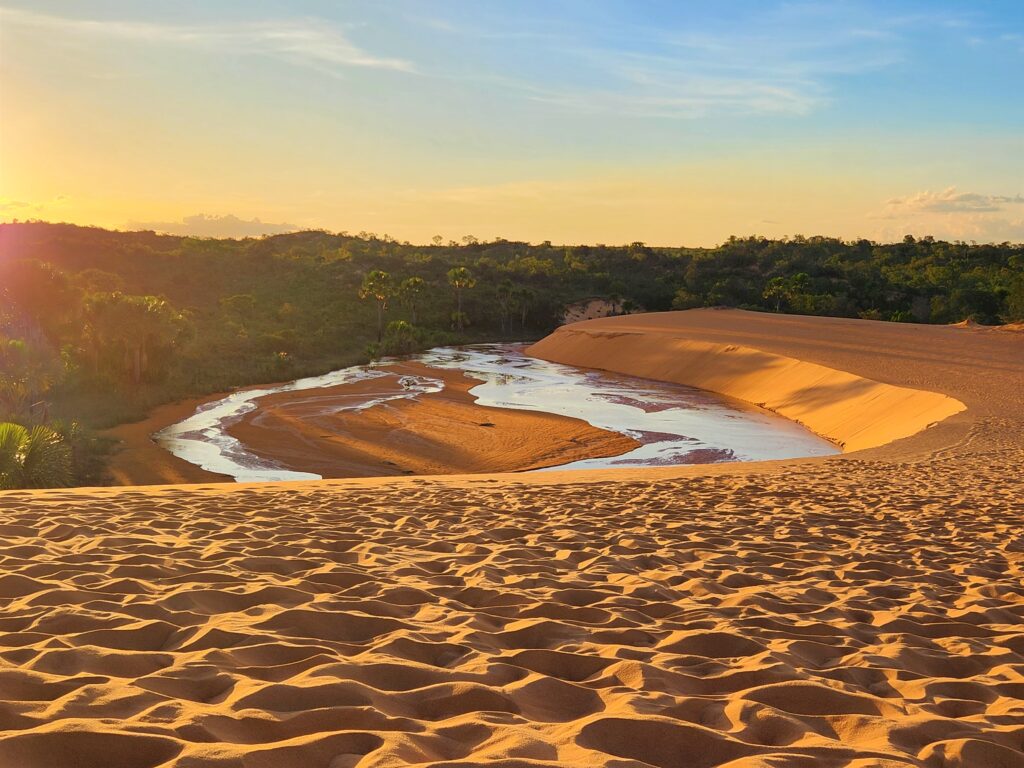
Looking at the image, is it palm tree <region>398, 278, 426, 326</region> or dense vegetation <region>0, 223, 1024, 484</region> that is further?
palm tree <region>398, 278, 426, 326</region>

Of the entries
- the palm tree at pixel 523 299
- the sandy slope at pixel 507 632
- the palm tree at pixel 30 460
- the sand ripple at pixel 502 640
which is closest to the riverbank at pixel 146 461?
the palm tree at pixel 30 460

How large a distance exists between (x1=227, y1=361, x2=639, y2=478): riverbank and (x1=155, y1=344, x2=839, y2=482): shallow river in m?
0.71

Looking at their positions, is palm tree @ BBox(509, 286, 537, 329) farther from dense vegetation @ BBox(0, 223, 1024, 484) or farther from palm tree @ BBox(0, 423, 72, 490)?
palm tree @ BBox(0, 423, 72, 490)

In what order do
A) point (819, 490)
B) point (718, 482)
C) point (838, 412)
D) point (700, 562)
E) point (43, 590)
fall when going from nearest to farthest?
1. point (43, 590)
2. point (700, 562)
3. point (819, 490)
4. point (718, 482)
5. point (838, 412)

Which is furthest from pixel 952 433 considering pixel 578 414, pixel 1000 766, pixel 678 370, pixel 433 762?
pixel 678 370

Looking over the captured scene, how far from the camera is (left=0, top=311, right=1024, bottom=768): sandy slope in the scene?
3213 millimetres

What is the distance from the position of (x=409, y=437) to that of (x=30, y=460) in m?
12.0

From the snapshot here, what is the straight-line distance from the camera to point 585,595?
18.7 ft

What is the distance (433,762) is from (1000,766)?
215 centimetres

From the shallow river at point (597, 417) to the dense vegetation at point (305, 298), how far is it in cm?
292

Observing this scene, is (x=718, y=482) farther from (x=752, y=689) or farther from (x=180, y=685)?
(x=180, y=685)

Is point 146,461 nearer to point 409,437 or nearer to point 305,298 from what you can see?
point 409,437

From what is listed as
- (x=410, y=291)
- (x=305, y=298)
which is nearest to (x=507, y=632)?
(x=410, y=291)

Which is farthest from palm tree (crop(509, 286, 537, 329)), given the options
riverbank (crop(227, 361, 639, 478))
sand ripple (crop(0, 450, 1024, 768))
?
sand ripple (crop(0, 450, 1024, 768))
